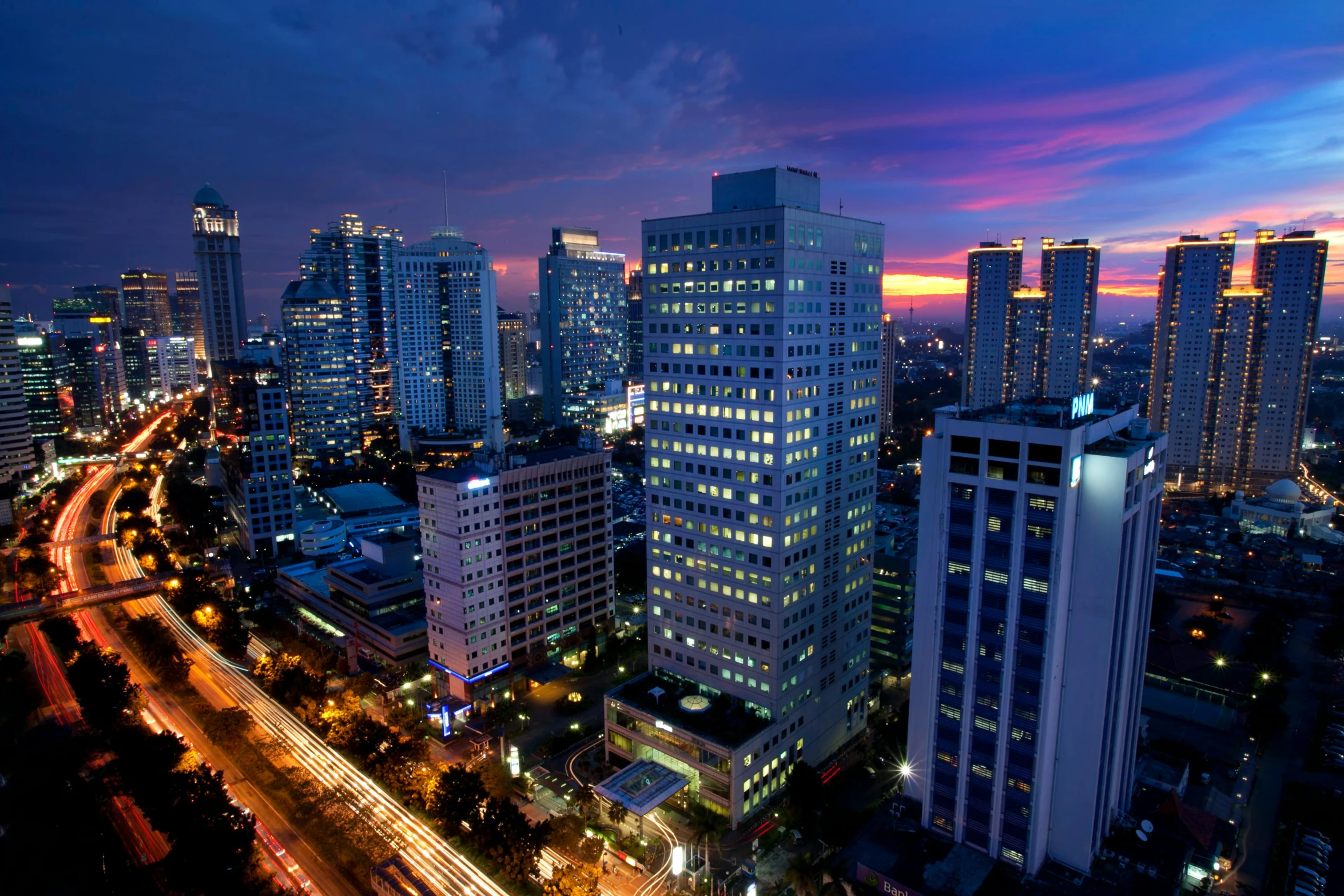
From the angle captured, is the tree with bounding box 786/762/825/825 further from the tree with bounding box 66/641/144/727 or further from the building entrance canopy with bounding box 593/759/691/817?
the tree with bounding box 66/641/144/727

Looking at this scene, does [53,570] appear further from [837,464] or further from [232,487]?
[837,464]

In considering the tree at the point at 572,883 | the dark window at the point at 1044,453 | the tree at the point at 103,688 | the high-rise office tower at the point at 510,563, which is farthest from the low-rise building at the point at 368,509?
the dark window at the point at 1044,453

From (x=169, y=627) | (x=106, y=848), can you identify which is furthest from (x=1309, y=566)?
(x=169, y=627)

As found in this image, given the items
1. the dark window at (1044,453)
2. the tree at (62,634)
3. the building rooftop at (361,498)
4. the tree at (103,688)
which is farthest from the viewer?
the building rooftop at (361,498)

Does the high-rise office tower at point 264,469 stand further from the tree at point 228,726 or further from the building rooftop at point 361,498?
the tree at point 228,726

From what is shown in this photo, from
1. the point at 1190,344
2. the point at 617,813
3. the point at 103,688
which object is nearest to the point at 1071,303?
the point at 1190,344

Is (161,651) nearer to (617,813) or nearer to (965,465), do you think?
(617,813)

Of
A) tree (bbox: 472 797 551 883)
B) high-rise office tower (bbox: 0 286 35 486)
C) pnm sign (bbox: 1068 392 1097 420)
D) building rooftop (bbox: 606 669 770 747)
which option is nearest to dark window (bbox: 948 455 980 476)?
pnm sign (bbox: 1068 392 1097 420)
